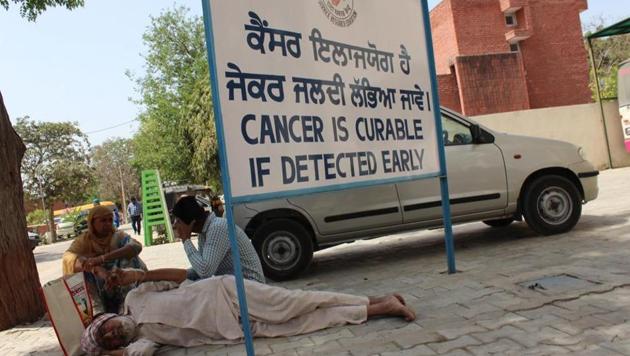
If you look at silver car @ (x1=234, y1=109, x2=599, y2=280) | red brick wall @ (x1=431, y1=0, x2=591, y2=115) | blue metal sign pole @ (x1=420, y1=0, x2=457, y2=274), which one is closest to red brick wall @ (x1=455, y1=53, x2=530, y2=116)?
red brick wall @ (x1=431, y1=0, x2=591, y2=115)

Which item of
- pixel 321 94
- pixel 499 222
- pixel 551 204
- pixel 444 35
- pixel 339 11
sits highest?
pixel 444 35

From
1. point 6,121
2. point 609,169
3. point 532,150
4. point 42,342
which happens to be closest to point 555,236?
point 532,150

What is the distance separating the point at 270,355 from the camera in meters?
3.49

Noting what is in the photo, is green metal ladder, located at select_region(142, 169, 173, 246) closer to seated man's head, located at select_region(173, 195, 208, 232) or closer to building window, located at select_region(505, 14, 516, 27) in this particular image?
seated man's head, located at select_region(173, 195, 208, 232)

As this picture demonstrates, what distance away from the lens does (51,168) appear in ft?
125

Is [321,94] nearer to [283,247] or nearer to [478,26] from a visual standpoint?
[283,247]

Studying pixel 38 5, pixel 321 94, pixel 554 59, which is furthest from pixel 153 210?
pixel 554 59

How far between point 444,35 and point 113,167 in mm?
55140

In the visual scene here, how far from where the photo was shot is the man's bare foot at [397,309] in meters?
3.84

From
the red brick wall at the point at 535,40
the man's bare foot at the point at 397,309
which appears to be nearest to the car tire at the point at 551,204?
the man's bare foot at the point at 397,309

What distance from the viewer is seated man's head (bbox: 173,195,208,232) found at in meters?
3.93

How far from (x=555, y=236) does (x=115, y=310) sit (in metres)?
5.22

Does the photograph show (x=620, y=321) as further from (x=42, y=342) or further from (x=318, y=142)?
(x=42, y=342)

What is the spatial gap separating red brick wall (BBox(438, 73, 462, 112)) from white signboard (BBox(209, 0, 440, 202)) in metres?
18.7
